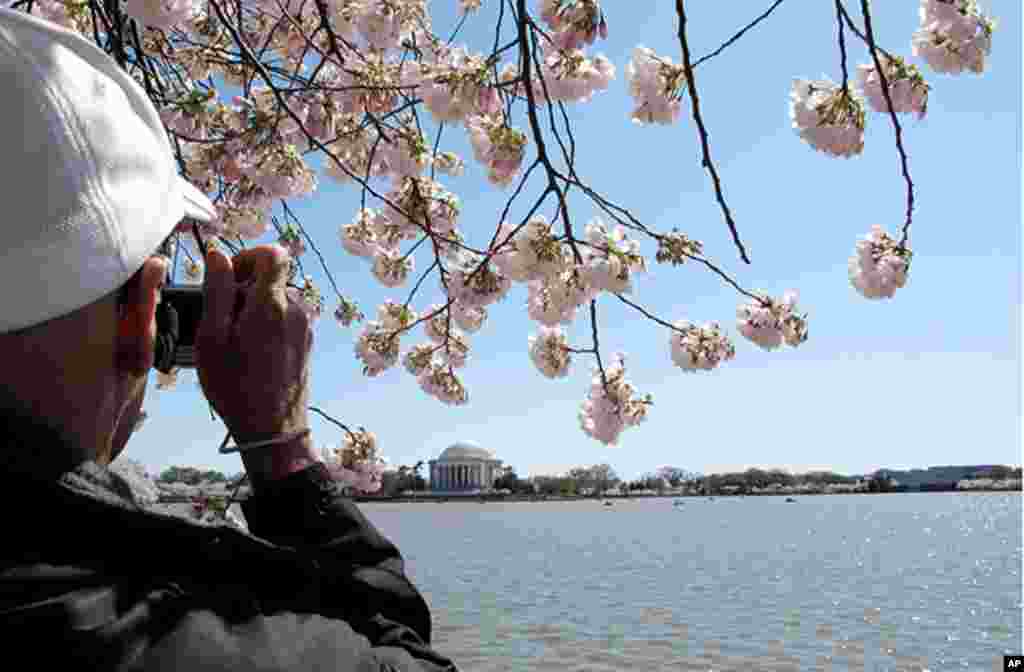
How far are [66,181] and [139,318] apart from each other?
0.46ft

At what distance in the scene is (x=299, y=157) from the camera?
3.38m

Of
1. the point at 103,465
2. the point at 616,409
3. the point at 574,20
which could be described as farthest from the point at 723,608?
the point at 103,465

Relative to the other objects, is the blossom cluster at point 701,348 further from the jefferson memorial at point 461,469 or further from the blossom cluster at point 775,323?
the jefferson memorial at point 461,469

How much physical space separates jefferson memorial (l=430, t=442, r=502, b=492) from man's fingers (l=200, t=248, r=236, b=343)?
103330 millimetres

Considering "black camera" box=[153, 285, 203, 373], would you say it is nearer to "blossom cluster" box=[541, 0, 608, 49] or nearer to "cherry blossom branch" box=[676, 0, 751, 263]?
"cherry blossom branch" box=[676, 0, 751, 263]

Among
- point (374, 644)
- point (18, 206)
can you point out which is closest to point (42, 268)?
point (18, 206)

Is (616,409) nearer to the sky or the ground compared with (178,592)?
nearer to the sky

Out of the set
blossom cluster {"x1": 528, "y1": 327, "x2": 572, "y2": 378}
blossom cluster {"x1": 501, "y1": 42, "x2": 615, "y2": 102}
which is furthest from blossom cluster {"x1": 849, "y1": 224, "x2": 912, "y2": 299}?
blossom cluster {"x1": 528, "y1": 327, "x2": 572, "y2": 378}

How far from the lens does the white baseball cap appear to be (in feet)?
2.58

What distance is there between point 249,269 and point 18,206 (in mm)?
264

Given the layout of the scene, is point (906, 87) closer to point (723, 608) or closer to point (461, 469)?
point (723, 608)

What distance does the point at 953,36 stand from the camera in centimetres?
262

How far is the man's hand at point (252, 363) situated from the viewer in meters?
0.98

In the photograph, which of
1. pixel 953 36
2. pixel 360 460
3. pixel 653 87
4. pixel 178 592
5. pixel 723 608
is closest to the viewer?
pixel 178 592
